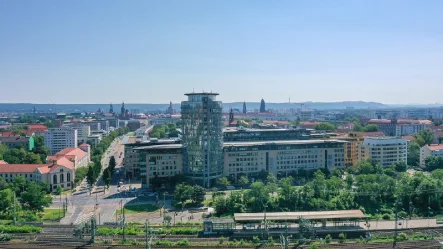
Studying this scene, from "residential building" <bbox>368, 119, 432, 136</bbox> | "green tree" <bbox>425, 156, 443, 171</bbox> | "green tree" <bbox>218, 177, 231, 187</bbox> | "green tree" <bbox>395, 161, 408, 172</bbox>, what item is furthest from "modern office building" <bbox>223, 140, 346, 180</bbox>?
"residential building" <bbox>368, 119, 432, 136</bbox>

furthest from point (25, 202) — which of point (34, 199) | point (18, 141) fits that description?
point (18, 141)

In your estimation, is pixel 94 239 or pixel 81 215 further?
pixel 81 215

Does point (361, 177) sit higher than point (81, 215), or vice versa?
point (361, 177)

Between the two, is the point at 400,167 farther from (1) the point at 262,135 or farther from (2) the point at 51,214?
(2) the point at 51,214

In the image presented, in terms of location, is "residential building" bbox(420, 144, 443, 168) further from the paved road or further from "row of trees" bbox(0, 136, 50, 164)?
"row of trees" bbox(0, 136, 50, 164)

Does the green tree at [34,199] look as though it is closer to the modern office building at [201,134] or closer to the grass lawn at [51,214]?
the grass lawn at [51,214]

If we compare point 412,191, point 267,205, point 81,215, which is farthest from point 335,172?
point 81,215

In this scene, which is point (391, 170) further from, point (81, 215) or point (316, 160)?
point (81, 215)
